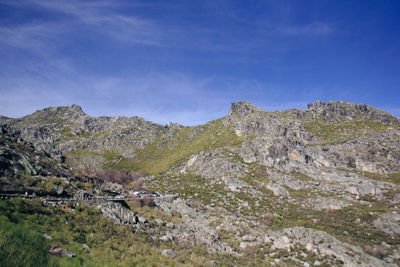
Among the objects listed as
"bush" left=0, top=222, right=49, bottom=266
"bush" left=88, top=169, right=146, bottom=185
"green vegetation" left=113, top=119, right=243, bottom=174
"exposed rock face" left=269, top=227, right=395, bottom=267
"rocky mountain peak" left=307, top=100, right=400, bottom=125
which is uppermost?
"rocky mountain peak" left=307, top=100, right=400, bottom=125

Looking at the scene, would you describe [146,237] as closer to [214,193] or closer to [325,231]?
[325,231]

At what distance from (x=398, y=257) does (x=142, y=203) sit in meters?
43.9

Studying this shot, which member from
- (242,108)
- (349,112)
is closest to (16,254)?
(242,108)

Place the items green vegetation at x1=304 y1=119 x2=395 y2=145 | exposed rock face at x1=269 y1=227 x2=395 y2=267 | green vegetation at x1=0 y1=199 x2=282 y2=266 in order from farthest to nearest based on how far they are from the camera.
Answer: green vegetation at x1=304 y1=119 x2=395 y2=145
exposed rock face at x1=269 y1=227 x2=395 y2=267
green vegetation at x1=0 y1=199 x2=282 y2=266

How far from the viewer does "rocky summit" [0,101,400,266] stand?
1911 cm

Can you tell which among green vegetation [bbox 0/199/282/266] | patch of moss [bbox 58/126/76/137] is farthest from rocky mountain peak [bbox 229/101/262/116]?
patch of moss [bbox 58/126/76/137]

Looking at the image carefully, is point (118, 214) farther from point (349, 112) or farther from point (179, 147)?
point (349, 112)

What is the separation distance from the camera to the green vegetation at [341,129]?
83.8 meters

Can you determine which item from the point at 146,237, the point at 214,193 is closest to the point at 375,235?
the point at 214,193

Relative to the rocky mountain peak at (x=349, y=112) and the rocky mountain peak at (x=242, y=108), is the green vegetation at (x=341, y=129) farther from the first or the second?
the rocky mountain peak at (x=242, y=108)

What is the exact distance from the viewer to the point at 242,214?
153ft

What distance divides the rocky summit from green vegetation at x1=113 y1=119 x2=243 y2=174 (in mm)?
2049

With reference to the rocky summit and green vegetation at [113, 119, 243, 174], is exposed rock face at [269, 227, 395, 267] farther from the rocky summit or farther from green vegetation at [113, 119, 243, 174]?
green vegetation at [113, 119, 243, 174]

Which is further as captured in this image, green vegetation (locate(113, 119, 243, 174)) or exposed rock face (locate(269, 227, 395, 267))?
green vegetation (locate(113, 119, 243, 174))
